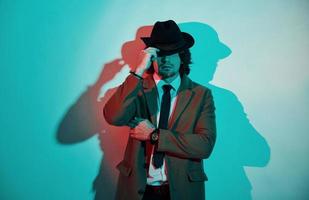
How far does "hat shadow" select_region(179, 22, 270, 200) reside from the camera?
2.06 m

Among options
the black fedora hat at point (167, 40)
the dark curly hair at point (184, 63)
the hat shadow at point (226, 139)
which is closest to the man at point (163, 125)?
the black fedora hat at point (167, 40)

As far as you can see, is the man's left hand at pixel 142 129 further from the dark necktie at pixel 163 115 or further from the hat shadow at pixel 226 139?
the hat shadow at pixel 226 139

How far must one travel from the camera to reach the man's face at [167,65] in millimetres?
1681

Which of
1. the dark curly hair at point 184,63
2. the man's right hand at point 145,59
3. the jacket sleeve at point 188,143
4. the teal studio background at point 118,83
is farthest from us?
the teal studio background at point 118,83

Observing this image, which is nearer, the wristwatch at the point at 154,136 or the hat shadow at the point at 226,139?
the wristwatch at the point at 154,136

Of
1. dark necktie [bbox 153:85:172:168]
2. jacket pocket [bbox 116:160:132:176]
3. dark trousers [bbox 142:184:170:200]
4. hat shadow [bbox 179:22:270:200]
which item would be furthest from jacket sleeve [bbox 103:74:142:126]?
hat shadow [bbox 179:22:270:200]

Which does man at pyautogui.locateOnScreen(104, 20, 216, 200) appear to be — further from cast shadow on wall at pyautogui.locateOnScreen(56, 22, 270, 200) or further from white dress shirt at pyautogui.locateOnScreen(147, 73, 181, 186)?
cast shadow on wall at pyautogui.locateOnScreen(56, 22, 270, 200)

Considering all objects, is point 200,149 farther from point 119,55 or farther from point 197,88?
point 119,55

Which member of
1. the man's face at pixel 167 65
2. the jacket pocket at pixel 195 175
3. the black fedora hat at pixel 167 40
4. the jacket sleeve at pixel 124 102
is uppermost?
the black fedora hat at pixel 167 40

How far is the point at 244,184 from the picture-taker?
2.06 m

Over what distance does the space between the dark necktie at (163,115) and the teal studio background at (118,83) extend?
48cm

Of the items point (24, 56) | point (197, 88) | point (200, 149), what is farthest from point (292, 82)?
point (24, 56)

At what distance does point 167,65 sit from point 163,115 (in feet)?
1.05

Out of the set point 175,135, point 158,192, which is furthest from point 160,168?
point 175,135
